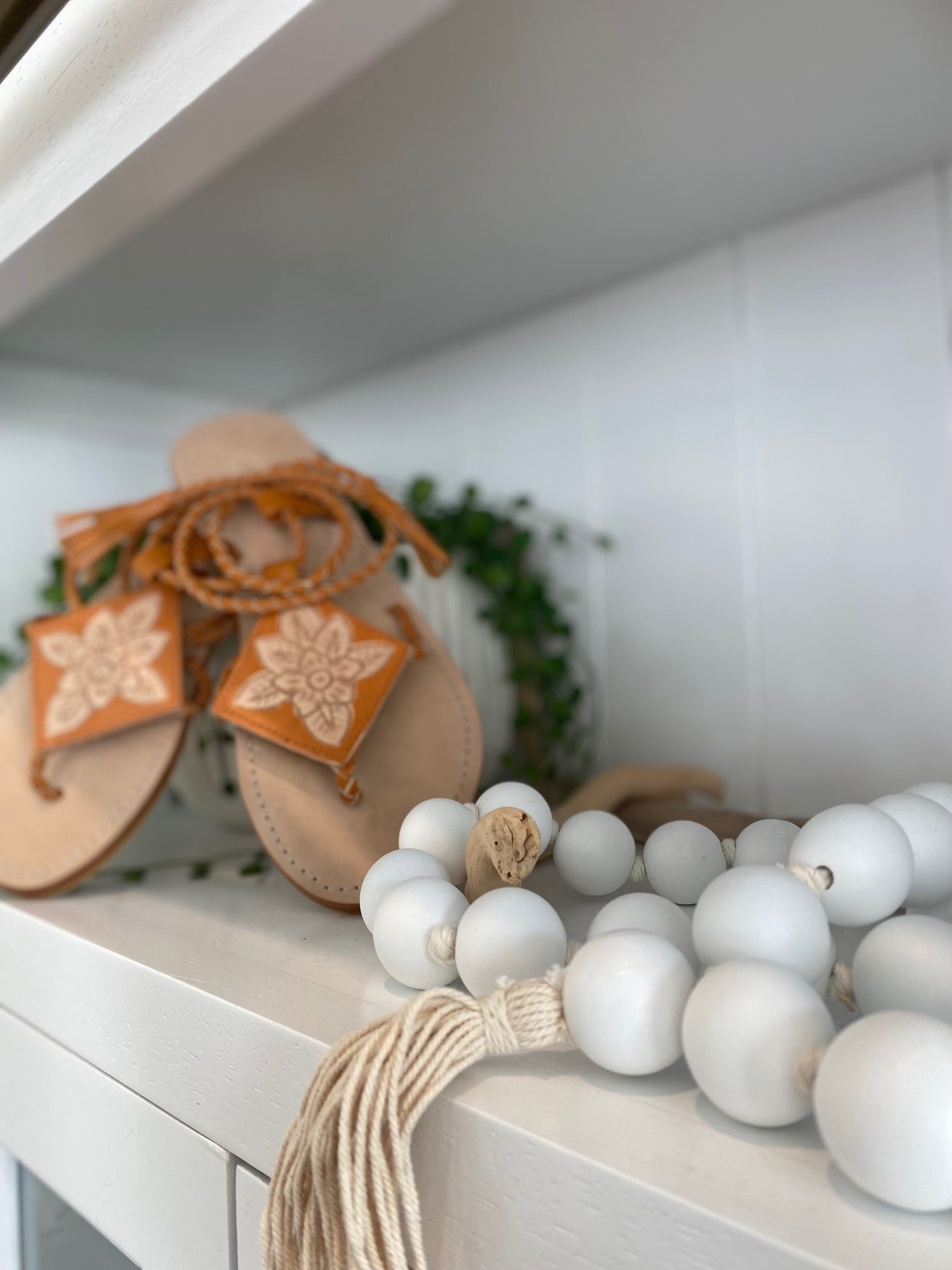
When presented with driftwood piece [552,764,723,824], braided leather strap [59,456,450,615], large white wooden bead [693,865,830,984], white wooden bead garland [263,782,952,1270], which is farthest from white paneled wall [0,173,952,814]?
large white wooden bead [693,865,830,984]

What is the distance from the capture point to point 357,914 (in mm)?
484

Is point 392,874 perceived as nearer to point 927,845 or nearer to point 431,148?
point 927,845

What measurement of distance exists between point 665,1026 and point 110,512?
1.91 ft

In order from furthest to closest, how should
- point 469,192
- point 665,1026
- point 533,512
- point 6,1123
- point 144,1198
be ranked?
point 533,512, point 469,192, point 6,1123, point 144,1198, point 665,1026

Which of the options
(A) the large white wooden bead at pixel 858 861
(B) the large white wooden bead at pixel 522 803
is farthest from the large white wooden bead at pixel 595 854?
(A) the large white wooden bead at pixel 858 861

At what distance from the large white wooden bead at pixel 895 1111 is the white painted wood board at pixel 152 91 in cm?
40

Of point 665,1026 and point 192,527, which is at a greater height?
point 192,527

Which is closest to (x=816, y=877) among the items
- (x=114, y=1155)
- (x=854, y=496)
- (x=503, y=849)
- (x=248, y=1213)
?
(x=503, y=849)

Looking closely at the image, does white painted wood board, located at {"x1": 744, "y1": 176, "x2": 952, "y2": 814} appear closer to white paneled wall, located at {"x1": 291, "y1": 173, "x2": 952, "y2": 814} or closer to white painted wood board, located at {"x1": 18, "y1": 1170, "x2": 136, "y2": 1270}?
white paneled wall, located at {"x1": 291, "y1": 173, "x2": 952, "y2": 814}

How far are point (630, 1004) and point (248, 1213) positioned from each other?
20cm

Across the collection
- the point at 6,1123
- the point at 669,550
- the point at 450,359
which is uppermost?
the point at 450,359

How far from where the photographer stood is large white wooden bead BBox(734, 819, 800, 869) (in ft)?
1.26

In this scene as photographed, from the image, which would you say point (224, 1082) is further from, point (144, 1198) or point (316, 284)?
point (316, 284)

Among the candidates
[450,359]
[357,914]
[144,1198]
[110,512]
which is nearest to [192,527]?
[110,512]
